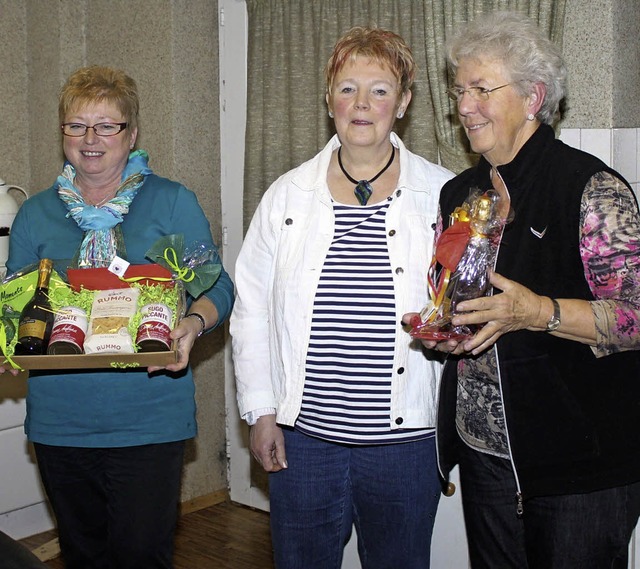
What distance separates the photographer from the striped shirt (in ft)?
6.55

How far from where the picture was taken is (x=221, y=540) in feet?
11.6

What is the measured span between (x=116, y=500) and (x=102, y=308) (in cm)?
49

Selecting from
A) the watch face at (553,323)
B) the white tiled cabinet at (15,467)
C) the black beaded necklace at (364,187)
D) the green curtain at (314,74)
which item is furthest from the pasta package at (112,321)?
the white tiled cabinet at (15,467)

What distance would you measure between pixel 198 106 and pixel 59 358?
75.9 inches

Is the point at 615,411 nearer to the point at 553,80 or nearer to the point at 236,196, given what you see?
the point at 553,80

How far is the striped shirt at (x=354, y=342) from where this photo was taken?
1996 mm

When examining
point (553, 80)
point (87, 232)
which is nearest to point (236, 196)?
point (87, 232)

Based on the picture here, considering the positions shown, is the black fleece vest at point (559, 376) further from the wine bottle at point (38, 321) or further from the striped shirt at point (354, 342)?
the wine bottle at point (38, 321)

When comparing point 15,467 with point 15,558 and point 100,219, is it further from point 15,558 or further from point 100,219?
point 15,558

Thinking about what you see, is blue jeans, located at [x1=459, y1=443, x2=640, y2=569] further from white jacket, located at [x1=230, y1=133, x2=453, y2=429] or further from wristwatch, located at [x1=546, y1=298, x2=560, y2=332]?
wristwatch, located at [x1=546, y1=298, x2=560, y2=332]

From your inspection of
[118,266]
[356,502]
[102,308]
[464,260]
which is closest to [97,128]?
[118,266]

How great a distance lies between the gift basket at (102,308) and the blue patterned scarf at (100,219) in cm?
4

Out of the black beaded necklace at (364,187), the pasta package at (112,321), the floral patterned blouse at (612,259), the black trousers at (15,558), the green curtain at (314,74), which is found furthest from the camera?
the green curtain at (314,74)

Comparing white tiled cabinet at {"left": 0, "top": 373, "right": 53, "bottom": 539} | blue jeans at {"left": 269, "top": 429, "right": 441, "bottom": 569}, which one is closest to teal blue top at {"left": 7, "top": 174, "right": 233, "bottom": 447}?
blue jeans at {"left": 269, "top": 429, "right": 441, "bottom": 569}
